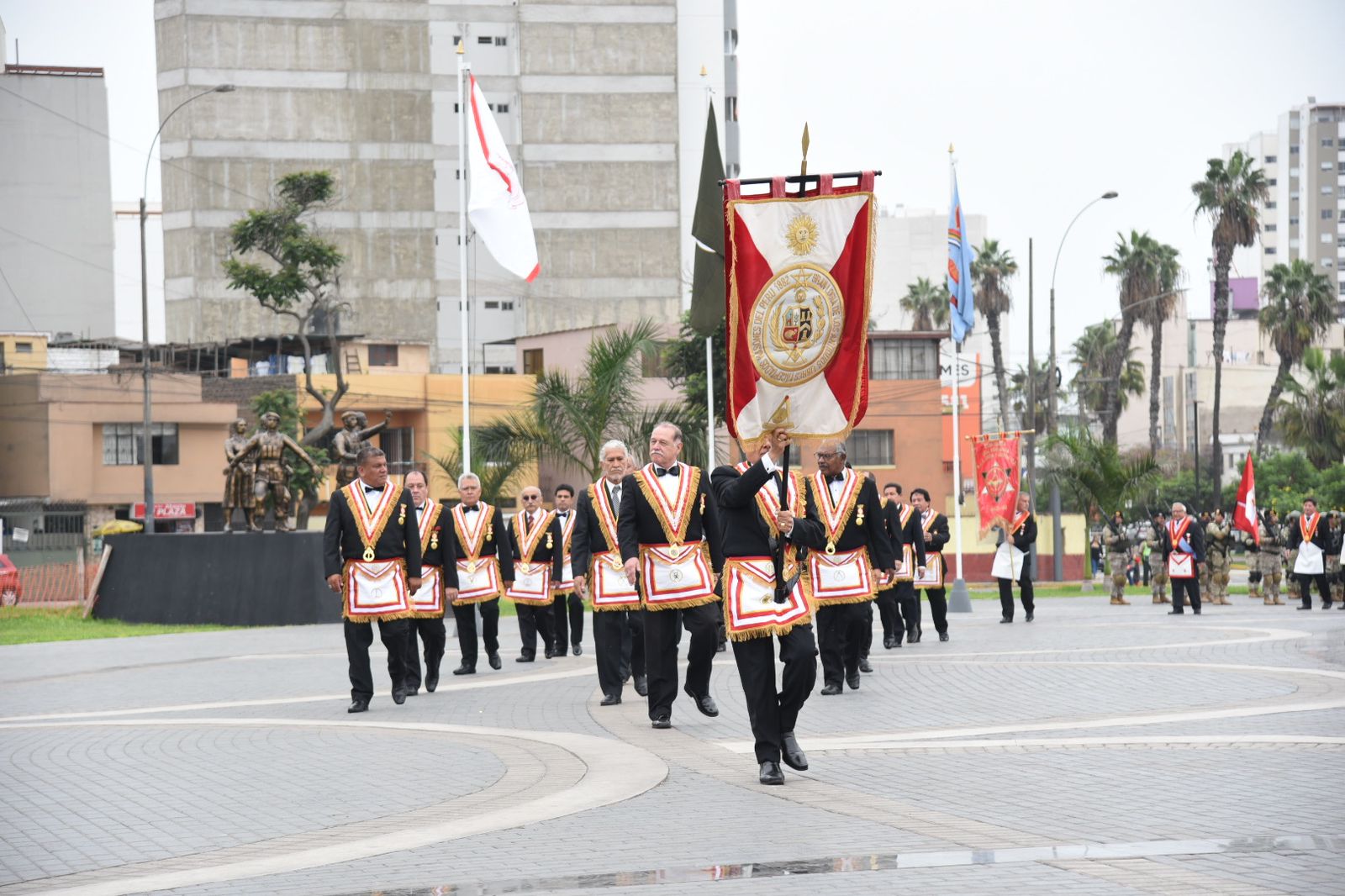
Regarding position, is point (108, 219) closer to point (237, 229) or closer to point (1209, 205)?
point (237, 229)

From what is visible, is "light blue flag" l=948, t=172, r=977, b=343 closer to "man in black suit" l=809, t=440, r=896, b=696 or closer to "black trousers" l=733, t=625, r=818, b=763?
"man in black suit" l=809, t=440, r=896, b=696

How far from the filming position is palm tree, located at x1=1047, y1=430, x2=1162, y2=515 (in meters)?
43.6

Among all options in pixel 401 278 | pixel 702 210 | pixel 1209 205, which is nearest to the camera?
pixel 702 210

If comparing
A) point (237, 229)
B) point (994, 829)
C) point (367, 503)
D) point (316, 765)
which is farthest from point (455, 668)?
point (237, 229)

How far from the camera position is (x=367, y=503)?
Result: 14.2 meters

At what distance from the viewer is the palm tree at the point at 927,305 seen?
8562cm

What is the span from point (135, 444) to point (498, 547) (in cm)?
4314

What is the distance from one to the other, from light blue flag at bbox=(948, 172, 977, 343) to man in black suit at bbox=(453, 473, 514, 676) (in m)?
15.7

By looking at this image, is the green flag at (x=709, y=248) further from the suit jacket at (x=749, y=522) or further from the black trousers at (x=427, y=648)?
the suit jacket at (x=749, y=522)

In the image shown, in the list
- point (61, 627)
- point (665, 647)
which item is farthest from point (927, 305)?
point (665, 647)

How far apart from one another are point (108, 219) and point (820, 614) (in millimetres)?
57867

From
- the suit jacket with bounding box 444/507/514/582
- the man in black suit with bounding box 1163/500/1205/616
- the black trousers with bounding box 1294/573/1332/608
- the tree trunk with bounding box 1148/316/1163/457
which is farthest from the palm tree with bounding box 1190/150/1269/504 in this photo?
the suit jacket with bounding box 444/507/514/582

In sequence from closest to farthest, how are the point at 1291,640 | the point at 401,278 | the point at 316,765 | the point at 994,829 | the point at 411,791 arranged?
1. the point at 994,829
2. the point at 411,791
3. the point at 316,765
4. the point at 1291,640
5. the point at 401,278

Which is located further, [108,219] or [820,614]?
[108,219]
